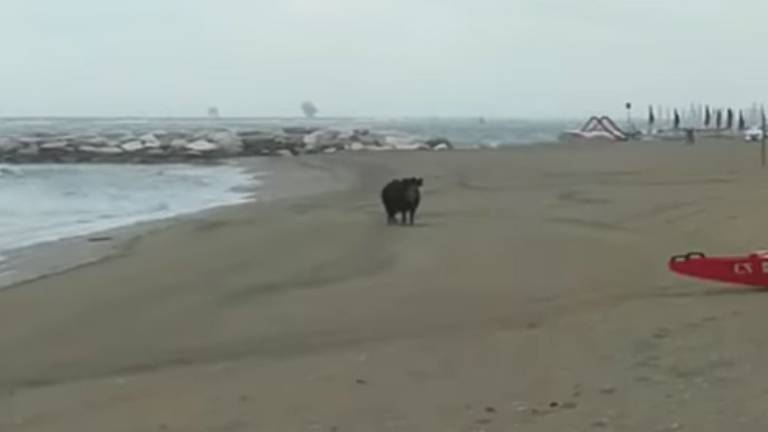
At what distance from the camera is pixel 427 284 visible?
34.1 ft

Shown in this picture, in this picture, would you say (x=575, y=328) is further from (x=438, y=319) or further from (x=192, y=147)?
(x=192, y=147)

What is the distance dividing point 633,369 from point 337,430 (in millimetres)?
1731

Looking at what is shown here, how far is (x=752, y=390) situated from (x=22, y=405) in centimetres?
385

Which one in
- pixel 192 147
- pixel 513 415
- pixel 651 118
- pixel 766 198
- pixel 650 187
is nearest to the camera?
pixel 513 415

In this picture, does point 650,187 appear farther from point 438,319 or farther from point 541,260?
point 438,319

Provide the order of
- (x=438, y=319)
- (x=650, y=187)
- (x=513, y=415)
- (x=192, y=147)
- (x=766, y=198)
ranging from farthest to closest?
(x=192, y=147)
(x=650, y=187)
(x=766, y=198)
(x=438, y=319)
(x=513, y=415)

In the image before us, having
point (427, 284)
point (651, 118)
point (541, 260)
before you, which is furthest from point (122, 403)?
point (651, 118)

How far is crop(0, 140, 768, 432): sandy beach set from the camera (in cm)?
563

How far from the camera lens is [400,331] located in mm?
8133

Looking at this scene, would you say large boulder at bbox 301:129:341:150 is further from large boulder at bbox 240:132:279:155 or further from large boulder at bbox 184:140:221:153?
large boulder at bbox 184:140:221:153

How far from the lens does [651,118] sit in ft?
290

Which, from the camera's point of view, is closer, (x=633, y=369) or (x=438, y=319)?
(x=633, y=369)

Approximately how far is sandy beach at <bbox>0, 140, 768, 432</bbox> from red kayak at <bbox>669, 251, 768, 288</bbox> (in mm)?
134

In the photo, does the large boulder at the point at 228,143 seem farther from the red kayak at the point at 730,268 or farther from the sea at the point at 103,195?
the red kayak at the point at 730,268
